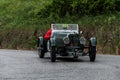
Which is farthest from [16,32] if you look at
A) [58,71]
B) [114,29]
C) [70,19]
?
[58,71]

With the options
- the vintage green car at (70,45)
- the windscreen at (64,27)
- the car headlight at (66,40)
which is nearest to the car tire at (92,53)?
the vintage green car at (70,45)

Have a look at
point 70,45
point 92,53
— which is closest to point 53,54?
point 70,45

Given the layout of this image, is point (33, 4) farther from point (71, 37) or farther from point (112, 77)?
point (112, 77)

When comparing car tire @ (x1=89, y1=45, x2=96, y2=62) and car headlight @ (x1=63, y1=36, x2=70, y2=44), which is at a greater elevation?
car headlight @ (x1=63, y1=36, x2=70, y2=44)

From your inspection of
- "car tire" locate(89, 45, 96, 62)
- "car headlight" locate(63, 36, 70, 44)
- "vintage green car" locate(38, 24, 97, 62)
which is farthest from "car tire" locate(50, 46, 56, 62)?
"car tire" locate(89, 45, 96, 62)

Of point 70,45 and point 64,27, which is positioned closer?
point 70,45

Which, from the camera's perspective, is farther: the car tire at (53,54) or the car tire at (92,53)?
the car tire at (92,53)

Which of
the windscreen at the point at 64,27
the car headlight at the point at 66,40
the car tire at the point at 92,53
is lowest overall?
the car tire at the point at 92,53

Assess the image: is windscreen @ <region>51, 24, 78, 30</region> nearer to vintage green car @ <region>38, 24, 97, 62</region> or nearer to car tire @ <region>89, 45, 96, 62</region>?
vintage green car @ <region>38, 24, 97, 62</region>

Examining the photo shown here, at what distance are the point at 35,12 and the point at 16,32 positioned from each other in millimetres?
2917

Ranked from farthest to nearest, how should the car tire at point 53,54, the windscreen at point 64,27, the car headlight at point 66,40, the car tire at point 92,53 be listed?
1. the windscreen at point 64,27
2. the car tire at point 92,53
3. the car headlight at point 66,40
4. the car tire at point 53,54

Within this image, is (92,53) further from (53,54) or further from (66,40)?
(53,54)

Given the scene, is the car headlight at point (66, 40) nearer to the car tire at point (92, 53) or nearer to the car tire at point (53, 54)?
the car tire at point (53, 54)

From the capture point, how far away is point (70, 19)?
37.3 metres
